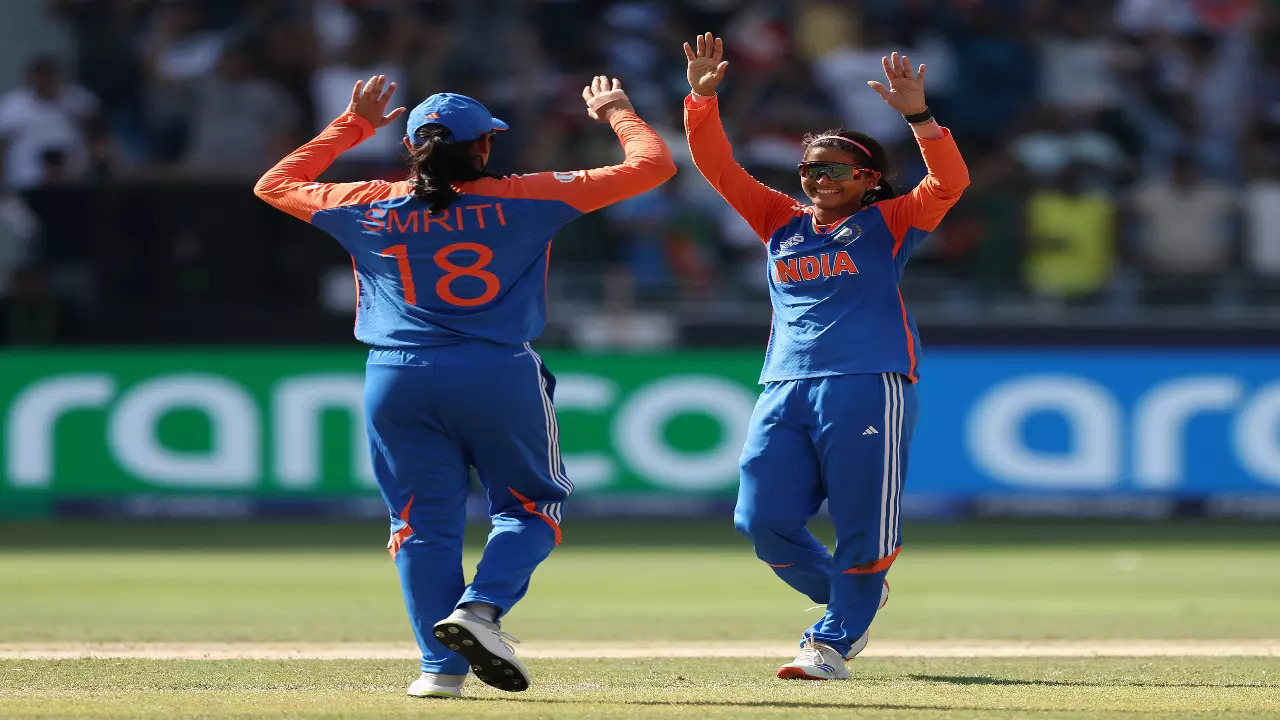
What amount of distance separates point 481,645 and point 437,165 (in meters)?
1.50

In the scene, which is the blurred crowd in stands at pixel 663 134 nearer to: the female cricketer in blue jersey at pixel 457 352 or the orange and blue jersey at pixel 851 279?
the orange and blue jersey at pixel 851 279

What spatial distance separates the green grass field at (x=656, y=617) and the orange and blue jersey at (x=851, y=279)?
1.12 meters

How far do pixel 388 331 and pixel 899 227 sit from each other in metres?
1.88

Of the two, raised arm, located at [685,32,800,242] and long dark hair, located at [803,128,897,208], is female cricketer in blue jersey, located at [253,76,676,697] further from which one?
long dark hair, located at [803,128,897,208]

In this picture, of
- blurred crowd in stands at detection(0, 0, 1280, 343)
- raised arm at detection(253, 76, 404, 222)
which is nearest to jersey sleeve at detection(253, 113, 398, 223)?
raised arm at detection(253, 76, 404, 222)

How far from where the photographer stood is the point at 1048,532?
46.8 ft

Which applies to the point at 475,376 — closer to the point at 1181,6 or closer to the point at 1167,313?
the point at 1167,313

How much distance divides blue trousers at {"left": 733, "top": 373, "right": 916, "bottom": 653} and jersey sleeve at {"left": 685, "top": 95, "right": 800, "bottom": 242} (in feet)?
2.14

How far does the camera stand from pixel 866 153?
6.80 meters

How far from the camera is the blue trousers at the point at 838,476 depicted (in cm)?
652

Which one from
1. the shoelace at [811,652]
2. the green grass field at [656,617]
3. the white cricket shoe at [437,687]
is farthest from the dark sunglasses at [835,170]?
the white cricket shoe at [437,687]

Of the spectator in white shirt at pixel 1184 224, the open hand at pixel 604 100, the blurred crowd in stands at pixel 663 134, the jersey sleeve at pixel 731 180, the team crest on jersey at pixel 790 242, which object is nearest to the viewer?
the open hand at pixel 604 100

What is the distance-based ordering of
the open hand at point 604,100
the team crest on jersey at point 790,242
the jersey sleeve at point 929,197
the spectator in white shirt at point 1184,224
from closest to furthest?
1. the open hand at point 604,100
2. the jersey sleeve at point 929,197
3. the team crest on jersey at point 790,242
4. the spectator in white shirt at point 1184,224

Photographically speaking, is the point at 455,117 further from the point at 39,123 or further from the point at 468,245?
the point at 39,123
